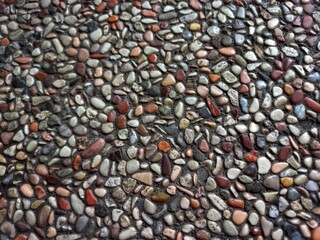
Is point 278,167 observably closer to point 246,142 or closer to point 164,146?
point 246,142

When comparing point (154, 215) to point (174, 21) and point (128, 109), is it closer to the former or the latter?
point (128, 109)

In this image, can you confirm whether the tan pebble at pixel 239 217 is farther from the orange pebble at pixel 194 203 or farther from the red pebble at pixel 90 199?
the red pebble at pixel 90 199

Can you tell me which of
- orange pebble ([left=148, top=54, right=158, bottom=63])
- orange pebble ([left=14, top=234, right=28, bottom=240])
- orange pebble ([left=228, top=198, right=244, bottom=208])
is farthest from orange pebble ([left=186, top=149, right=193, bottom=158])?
orange pebble ([left=14, top=234, right=28, bottom=240])

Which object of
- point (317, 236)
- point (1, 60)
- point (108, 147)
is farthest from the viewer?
point (1, 60)

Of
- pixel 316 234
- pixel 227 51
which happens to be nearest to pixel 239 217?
pixel 316 234

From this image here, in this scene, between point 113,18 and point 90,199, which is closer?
point 90,199

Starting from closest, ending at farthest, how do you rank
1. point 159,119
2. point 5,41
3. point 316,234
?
point 316,234
point 159,119
point 5,41

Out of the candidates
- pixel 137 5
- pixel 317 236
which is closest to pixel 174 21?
pixel 137 5

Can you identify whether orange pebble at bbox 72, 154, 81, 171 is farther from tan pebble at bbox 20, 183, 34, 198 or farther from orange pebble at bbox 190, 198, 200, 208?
orange pebble at bbox 190, 198, 200, 208
